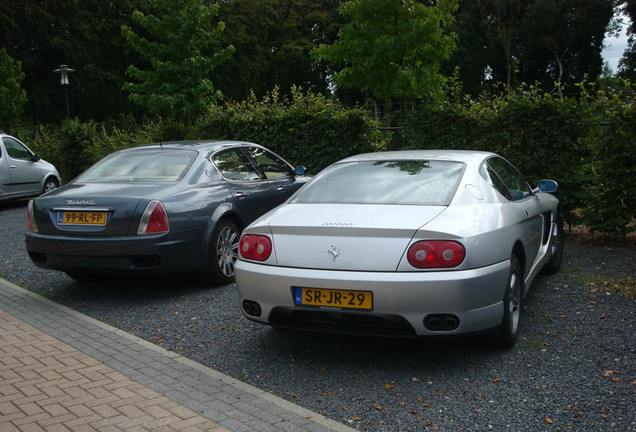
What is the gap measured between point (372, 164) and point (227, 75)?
47240 mm

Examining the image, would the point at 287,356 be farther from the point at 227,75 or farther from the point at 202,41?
the point at 227,75

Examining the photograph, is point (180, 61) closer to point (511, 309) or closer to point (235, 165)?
point (235, 165)

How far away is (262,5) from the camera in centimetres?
5031

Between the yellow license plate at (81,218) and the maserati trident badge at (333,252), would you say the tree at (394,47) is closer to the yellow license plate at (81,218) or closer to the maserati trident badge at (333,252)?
the yellow license plate at (81,218)

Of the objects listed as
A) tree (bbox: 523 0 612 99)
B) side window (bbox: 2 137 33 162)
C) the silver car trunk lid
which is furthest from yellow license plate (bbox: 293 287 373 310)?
tree (bbox: 523 0 612 99)

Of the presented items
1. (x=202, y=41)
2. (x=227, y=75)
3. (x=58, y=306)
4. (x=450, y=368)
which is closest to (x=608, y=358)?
(x=450, y=368)

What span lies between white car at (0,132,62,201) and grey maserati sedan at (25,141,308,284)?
9.00 m

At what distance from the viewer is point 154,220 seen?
625 centimetres

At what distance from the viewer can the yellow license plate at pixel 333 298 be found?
4.17m

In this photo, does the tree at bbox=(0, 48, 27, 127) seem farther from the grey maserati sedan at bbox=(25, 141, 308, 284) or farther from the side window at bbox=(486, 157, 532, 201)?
the side window at bbox=(486, 157, 532, 201)

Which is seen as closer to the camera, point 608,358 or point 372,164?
point 608,358

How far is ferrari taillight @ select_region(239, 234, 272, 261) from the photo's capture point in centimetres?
458

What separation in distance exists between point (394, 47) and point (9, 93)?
22.7m

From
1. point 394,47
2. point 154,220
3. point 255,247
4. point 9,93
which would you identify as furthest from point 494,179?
point 9,93
